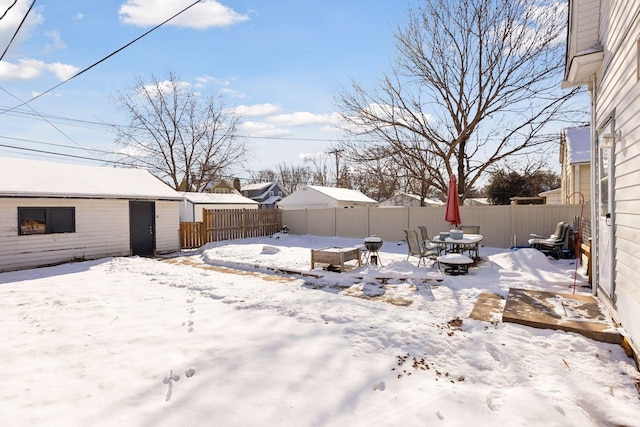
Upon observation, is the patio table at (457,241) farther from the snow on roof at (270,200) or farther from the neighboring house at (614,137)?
the snow on roof at (270,200)

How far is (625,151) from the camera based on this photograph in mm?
3504

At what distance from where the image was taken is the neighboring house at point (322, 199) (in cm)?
2320

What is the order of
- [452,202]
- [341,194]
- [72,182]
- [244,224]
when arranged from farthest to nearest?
1. [341,194]
2. [244,224]
3. [72,182]
4. [452,202]

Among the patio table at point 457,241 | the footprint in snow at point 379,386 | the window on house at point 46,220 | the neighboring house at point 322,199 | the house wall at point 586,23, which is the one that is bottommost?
the footprint in snow at point 379,386

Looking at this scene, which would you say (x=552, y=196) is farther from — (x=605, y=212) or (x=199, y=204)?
(x=199, y=204)

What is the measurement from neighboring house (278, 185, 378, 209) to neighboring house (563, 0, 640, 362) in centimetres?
1789

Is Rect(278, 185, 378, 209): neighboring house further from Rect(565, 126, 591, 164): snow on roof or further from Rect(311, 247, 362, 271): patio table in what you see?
Rect(311, 247, 362, 271): patio table

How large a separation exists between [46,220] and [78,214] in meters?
0.81

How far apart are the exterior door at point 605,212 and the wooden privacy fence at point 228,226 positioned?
1251 centimetres

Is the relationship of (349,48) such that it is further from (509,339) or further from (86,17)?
(509,339)

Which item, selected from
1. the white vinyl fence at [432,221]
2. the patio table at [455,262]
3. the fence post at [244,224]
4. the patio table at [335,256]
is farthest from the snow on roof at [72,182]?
the patio table at [455,262]

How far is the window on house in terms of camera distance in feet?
30.2

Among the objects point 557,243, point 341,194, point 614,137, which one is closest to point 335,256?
point 614,137

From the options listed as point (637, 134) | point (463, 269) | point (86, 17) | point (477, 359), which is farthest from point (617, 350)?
point (86, 17)
